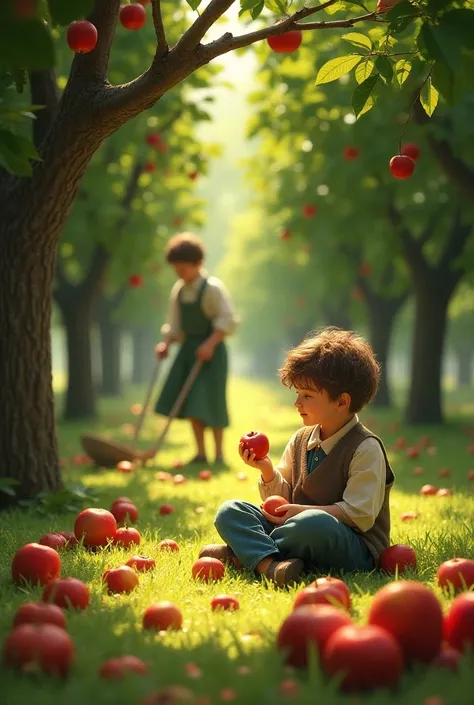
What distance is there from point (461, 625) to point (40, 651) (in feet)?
4.57

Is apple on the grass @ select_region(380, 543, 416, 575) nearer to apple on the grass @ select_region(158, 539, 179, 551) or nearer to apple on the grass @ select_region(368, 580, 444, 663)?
apple on the grass @ select_region(158, 539, 179, 551)

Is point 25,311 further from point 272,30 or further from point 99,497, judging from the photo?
point 272,30

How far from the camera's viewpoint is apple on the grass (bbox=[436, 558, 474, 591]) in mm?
3789

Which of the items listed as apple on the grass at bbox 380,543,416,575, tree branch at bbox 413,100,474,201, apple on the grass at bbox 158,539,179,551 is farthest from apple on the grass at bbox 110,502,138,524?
tree branch at bbox 413,100,474,201

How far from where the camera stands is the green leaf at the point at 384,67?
433 cm

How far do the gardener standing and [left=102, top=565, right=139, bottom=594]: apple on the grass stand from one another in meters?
5.32

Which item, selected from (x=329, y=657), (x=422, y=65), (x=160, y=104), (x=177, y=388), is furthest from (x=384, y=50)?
(x=160, y=104)

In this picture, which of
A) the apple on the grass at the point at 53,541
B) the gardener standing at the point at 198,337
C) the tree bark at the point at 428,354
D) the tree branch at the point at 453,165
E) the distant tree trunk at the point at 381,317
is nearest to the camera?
the apple on the grass at the point at 53,541

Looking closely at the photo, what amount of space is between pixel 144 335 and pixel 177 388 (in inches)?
1160

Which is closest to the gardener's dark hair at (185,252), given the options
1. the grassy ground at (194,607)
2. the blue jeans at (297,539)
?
the grassy ground at (194,607)

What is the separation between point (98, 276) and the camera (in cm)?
1527

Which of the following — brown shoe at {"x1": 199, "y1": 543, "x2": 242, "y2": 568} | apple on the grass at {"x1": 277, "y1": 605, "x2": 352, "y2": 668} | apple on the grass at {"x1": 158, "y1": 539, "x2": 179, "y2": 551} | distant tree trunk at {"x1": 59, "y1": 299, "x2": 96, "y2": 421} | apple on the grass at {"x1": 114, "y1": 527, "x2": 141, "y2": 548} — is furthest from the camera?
distant tree trunk at {"x1": 59, "y1": 299, "x2": 96, "y2": 421}

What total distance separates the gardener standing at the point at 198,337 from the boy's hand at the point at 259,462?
468cm

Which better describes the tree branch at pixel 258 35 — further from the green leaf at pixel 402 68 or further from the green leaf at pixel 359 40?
the green leaf at pixel 402 68
